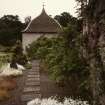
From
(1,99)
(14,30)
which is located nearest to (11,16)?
(14,30)

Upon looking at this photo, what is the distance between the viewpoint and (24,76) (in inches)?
628

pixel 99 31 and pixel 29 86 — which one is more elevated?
pixel 99 31

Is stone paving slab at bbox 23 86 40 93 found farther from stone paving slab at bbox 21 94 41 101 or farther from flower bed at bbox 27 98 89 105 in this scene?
flower bed at bbox 27 98 89 105

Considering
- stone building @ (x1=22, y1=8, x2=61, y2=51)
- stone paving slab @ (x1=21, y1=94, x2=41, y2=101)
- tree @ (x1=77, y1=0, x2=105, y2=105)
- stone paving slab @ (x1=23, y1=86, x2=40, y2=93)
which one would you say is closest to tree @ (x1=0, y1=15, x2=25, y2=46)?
stone building @ (x1=22, y1=8, x2=61, y2=51)

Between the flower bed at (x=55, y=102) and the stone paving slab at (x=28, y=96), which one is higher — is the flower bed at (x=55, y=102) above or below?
above

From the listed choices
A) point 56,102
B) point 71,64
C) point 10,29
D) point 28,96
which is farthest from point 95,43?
point 10,29

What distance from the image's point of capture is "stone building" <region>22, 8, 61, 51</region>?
35.9 metres

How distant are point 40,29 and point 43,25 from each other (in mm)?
1114

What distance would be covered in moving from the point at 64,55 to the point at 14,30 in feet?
125

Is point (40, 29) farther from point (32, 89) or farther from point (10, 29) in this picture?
point (32, 89)

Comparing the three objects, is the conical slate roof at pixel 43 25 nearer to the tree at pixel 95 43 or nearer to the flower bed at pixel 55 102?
the flower bed at pixel 55 102

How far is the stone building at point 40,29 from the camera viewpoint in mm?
35938

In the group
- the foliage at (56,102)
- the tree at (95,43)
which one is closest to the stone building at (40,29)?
the foliage at (56,102)

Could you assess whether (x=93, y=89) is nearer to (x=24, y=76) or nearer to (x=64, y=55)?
(x=64, y=55)
